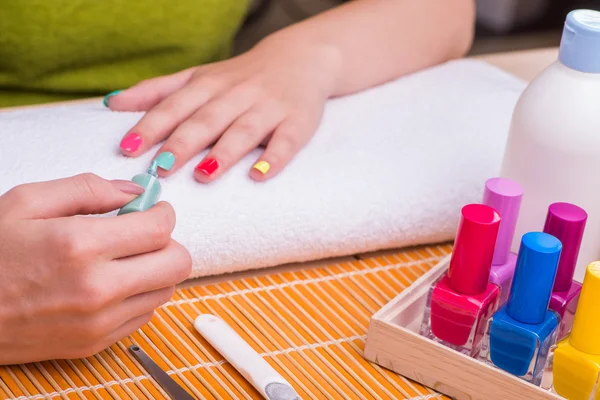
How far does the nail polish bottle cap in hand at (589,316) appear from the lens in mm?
480

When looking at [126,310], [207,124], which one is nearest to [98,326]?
[126,310]

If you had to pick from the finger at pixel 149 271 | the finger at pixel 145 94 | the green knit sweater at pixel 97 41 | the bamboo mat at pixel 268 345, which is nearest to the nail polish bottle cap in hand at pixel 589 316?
the bamboo mat at pixel 268 345

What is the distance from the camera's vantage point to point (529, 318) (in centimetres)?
51

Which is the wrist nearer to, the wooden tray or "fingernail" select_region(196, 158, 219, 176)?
"fingernail" select_region(196, 158, 219, 176)

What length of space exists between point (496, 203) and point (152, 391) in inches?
10.2

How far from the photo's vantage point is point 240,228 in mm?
622

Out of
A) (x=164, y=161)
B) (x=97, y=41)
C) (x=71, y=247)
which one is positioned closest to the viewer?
(x=71, y=247)

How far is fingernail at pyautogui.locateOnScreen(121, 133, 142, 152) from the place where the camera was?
0.63m

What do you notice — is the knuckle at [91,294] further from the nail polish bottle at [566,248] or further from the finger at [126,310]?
the nail polish bottle at [566,248]

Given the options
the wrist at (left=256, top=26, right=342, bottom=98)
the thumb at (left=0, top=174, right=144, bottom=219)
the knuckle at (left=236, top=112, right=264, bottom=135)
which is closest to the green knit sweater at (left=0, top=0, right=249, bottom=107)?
the wrist at (left=256, top=26, right=342, bottom=98)

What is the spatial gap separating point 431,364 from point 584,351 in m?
0.10

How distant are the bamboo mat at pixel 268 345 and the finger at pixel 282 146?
0.27 feet

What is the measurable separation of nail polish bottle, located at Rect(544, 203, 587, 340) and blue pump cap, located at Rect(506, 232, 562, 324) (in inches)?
1.1

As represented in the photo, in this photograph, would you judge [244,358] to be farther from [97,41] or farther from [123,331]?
[97,41]
